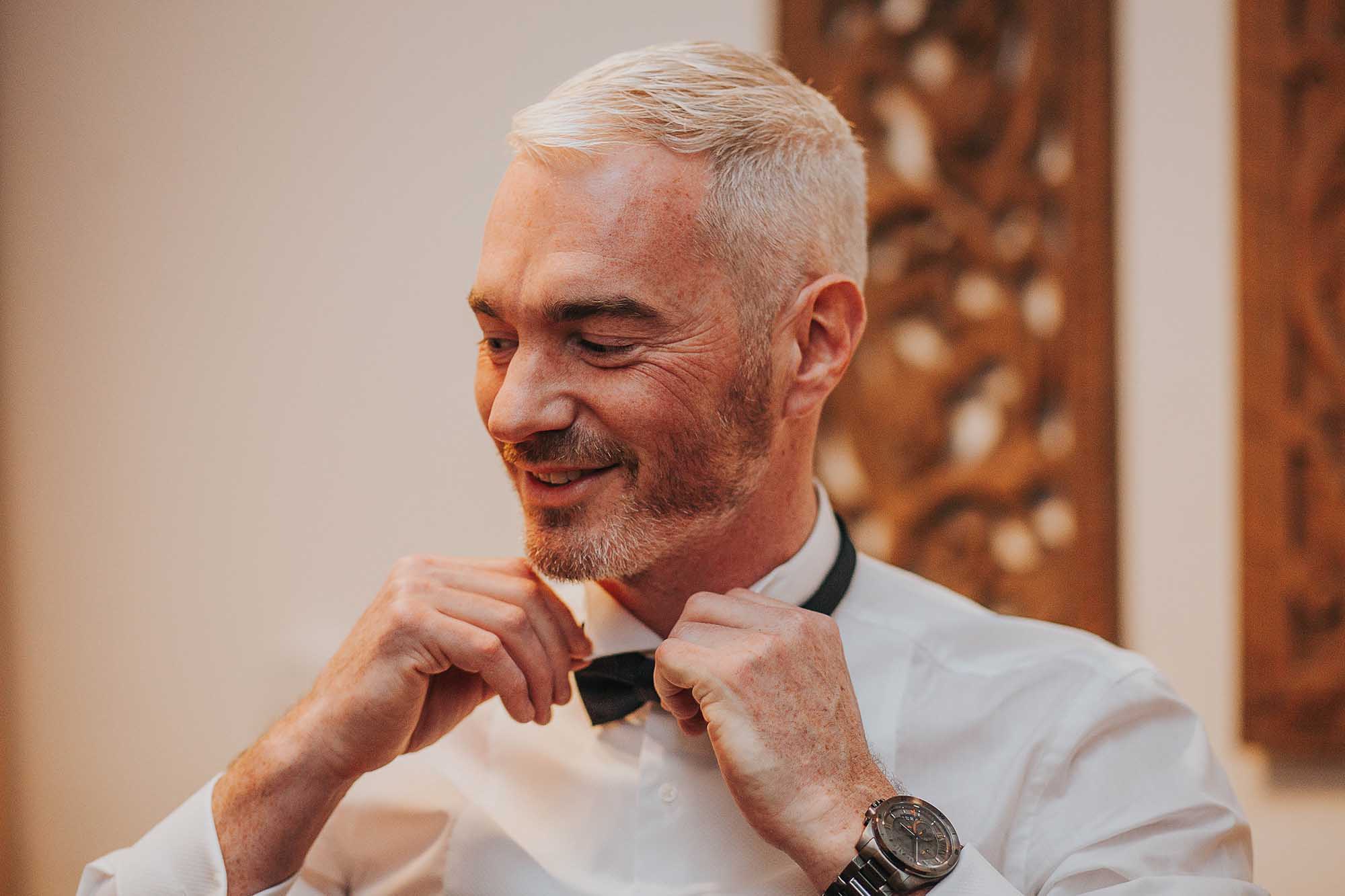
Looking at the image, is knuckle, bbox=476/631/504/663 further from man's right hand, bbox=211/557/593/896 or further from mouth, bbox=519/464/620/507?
mouth, bbox=519/464/620/507

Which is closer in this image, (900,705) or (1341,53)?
(900,705)

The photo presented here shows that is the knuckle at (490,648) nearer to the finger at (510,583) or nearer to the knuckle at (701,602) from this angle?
the finger at (510,583)

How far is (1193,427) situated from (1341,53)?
0.77 metres

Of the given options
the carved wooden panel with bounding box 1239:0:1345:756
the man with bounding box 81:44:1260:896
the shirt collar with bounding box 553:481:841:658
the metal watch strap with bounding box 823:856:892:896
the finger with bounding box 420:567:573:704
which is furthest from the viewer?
the carved wooden panel with bounding box 1239:0:1345:756

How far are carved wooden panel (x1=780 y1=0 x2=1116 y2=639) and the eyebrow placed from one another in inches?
42.9

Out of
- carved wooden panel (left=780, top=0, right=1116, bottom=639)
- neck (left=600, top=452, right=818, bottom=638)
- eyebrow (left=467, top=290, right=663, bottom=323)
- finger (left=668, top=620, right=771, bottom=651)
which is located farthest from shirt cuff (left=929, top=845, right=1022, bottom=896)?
carved wooden panel (left=780, top=0, right=1116, bottom=639)

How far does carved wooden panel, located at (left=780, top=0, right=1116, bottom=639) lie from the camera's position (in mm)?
2148

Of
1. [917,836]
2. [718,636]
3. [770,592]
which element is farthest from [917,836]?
[770,592]

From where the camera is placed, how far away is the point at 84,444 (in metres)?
2.15

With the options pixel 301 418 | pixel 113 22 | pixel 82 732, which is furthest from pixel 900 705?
pixel 113 22

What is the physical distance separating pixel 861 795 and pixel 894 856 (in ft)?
0.22

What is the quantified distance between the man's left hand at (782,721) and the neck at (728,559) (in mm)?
171

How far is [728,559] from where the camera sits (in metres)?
1.36

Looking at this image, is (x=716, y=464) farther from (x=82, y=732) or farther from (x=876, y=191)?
(x=82, y=732)
